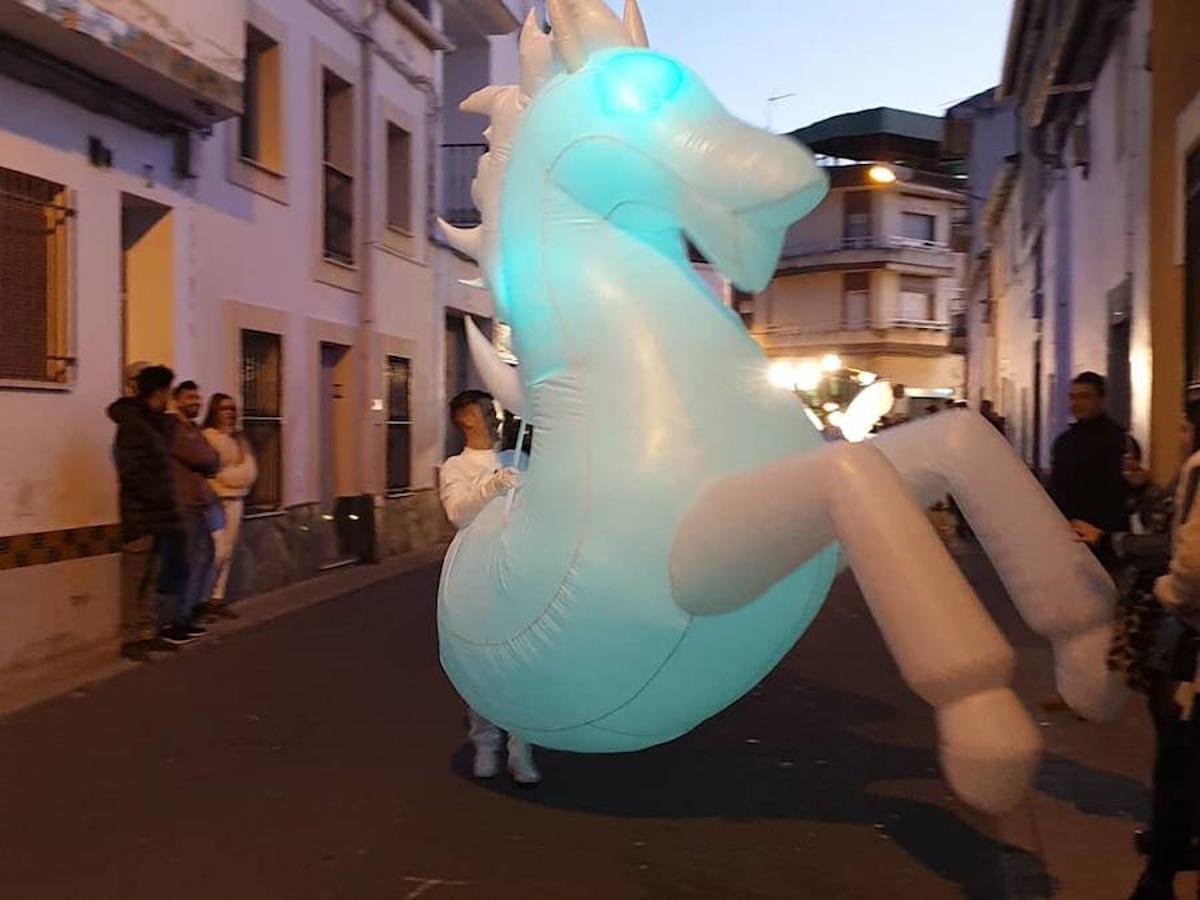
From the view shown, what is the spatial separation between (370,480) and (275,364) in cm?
247

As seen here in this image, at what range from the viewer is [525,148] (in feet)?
13.3

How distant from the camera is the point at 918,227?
4959cm

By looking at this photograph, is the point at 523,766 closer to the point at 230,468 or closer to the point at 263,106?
the point at 230,468

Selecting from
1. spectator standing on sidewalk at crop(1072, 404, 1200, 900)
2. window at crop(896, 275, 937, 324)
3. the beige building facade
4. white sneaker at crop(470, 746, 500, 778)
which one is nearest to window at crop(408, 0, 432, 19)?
white sneaker at crop(470, 746, 500, 778)

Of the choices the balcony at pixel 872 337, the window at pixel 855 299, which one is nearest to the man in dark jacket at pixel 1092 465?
the balcony at pixel 872 337

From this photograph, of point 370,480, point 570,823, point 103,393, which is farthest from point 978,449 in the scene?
point 370,480

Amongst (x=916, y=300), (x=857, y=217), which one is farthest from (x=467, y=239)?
(x=916, y=300)

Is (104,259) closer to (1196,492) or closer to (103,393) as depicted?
(103,393)

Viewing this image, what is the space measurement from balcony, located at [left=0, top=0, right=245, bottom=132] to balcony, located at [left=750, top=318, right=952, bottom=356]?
39113mm

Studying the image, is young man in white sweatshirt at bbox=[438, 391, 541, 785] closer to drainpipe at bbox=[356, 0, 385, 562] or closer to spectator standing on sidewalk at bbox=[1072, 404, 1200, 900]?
spectator standing on sidewalk at bbox=[1072, 404, 1200, 900]

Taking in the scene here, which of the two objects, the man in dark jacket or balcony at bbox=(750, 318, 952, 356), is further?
balcony at bbox=(750, 318, 952, 356)

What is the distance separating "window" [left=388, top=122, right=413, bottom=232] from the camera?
1573cm

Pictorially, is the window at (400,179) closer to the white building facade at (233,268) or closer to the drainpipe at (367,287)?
the white building facade at (233,268)

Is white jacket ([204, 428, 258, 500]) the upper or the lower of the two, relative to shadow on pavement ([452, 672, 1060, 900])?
upper
